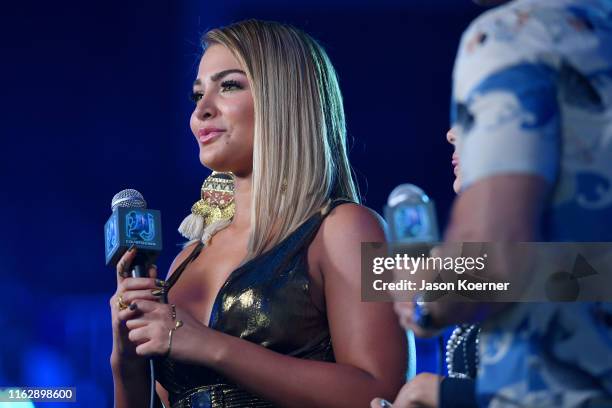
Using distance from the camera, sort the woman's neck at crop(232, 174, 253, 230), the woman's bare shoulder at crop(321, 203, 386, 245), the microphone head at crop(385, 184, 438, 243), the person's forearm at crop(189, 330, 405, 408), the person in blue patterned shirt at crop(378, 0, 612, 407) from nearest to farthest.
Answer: the person in blue patterned shirt at crop(378, 0, 612, 407)
the microphone head at crop(385, 184, 438, 243)
the person's forearm at crop(189, 330, 405, 408)
the woman's bare shoulder at crop(321, 203, 386, 245)
the woman's neck at crop(232, 174, 253, 230)

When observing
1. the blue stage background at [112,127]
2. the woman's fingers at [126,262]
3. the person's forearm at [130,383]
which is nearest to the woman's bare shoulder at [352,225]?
the woman's fingers at [126,262]

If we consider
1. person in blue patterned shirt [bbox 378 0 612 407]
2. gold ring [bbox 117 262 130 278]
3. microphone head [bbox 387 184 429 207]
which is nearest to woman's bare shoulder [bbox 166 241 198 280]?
gold ring [bbox 117 262 130 278]

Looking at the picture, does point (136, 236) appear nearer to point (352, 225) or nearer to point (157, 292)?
point (157, 292)

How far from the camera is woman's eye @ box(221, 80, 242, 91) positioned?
1.94m

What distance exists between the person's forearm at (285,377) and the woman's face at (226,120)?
425mm

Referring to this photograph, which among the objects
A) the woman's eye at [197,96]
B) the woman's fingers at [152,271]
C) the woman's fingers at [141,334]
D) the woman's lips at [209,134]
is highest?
the woman's eye at [197,96]

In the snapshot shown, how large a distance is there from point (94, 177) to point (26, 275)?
0.37m

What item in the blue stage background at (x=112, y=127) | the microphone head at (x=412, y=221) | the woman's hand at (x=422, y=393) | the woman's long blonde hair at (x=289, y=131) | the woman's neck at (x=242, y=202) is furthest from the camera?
the blue stage background at (x=112, y=127)

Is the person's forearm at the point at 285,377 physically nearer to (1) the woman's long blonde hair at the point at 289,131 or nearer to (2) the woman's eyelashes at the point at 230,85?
(1) the woman's long blonde hair at the point at 289,131

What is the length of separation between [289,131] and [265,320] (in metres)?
0.39

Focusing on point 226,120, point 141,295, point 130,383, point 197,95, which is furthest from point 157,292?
point 197,95

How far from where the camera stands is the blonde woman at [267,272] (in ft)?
5.35

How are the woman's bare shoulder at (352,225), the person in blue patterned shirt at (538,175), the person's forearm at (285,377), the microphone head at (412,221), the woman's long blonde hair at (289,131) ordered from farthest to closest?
the woman's long blonde hair at (289,131) < the woman's bare shoulder at (352,225) < the person's forearm at (285,377) < the microphone head at (412,221) < the person in blue patterned shirt at (538,175)

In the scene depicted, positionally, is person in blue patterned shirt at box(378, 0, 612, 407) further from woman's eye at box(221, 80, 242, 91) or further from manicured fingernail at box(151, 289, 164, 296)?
woman's eye at box(221, 80, 242, 91)
